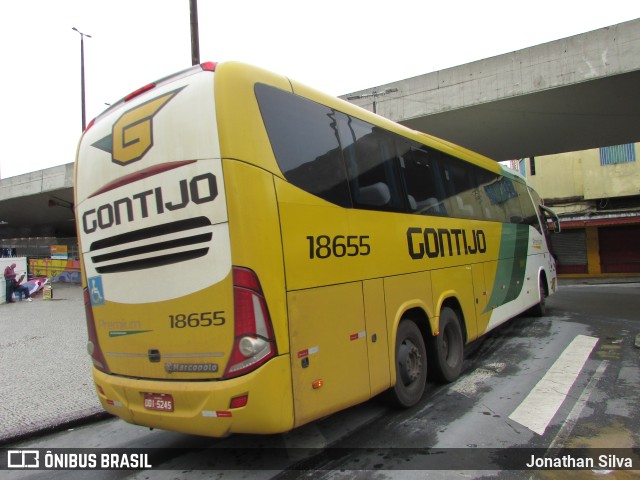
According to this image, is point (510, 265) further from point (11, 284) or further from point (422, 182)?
point (11, 284)

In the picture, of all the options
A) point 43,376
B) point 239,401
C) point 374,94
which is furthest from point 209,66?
point 374,94

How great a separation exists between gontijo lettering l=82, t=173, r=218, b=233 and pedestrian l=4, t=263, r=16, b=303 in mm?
15259

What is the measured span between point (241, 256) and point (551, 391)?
447cm

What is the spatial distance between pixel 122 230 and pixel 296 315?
5.66 feet

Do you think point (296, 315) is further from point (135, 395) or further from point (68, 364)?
point (68, 364)

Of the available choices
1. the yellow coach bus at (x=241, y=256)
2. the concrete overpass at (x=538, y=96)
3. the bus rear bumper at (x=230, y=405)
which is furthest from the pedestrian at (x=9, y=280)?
the bus rear bumper at (x=230, y=405)

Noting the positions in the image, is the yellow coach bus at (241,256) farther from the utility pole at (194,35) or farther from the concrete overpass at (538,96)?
the concrete overpass at (538,96)

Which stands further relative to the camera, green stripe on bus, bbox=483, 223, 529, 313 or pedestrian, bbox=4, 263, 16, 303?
pedestrian, bbox=4, 263, 16, 303

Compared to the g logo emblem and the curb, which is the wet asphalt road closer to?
the curb

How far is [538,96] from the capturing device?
37.1ft

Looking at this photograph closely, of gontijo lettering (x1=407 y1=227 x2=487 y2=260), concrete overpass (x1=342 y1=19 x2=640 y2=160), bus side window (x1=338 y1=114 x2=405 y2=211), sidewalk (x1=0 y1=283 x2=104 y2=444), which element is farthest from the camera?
concrete overpass (x1=342 y1=19 x2=640 y2=160)

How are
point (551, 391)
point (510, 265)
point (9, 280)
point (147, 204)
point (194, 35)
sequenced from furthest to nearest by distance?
point (9, 280) → point (194, 35) → point (510, 265) → point (551, 391) → point (147, 204)

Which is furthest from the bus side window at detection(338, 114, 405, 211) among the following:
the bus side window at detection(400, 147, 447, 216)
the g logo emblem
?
the g logo emblem

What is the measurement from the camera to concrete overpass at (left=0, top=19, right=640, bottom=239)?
33.7ft
